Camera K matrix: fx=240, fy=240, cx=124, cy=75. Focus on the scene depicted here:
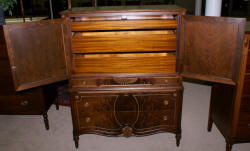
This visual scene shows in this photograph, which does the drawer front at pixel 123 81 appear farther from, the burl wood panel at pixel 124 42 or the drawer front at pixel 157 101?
the burl wood panel at pixel 124 42

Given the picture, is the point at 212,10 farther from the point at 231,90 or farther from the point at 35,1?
the point at 35,1

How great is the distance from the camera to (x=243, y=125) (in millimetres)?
2383

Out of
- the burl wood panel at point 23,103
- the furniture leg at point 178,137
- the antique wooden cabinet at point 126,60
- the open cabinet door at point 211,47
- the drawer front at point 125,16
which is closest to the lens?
the open cabinet door at point 211,47

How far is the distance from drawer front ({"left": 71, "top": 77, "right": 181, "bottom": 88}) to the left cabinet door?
8.6 inches

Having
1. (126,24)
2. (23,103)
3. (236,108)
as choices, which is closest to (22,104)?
(23,103)

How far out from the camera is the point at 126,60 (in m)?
2.34

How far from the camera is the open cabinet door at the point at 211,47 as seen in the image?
1.89m

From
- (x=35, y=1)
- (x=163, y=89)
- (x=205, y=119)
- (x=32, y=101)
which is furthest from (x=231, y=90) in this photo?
(x=35, y=1)

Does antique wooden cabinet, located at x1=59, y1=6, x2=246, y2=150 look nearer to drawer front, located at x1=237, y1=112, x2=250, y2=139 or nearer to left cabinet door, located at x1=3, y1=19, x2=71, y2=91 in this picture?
left cabinet door, located at x1=3, y1=19, x2=71, y2=91

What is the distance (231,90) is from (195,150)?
772 millimetres

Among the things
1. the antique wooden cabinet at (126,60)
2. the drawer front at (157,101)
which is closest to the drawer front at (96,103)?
the antique wooden cabinet at (126,60)

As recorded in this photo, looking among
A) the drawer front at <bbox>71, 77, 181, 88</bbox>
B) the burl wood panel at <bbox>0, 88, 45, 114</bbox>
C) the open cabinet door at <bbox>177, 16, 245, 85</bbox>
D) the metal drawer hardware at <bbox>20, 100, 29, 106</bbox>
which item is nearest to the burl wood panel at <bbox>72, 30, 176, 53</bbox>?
the open cabinet door at <bbox>177, 16, 245, 85</bbox>

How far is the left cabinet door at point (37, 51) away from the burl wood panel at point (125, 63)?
17 cm

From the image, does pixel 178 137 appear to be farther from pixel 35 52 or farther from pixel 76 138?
pixel 35 52
